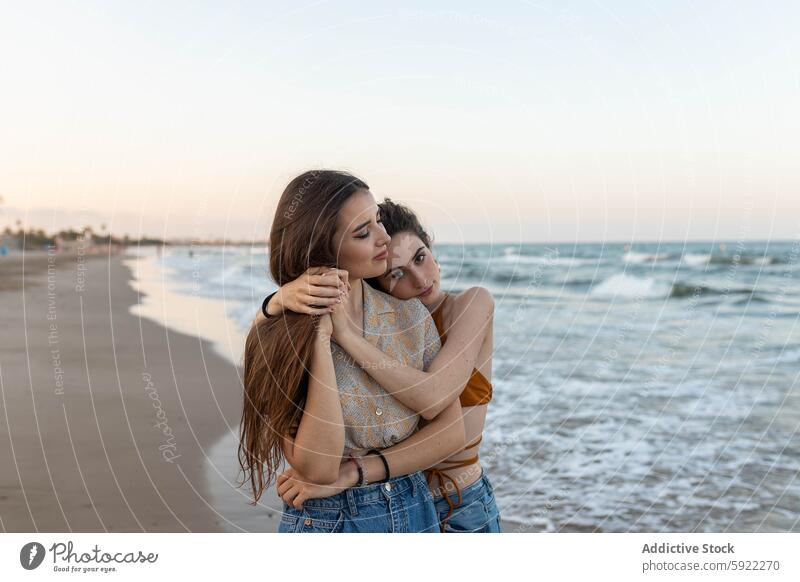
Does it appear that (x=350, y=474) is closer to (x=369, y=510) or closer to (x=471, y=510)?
(x=369, y=510)

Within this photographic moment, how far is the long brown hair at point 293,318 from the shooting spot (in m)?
2.71

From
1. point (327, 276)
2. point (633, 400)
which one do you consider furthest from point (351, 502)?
point (633, 400)

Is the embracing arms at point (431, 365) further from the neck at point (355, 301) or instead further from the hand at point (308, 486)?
the hand at point (308, 486)

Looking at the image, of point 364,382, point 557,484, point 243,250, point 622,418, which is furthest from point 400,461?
point 243,250

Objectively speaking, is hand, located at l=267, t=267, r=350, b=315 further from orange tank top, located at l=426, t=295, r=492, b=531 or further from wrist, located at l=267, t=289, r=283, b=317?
orange tank top, located at l=426, t=295, r=492, b=531

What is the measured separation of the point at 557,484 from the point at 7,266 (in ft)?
73.3

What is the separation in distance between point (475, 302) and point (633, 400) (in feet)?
23.4

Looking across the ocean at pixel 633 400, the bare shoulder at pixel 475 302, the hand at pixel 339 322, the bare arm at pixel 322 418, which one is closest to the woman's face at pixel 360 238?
the hand at pixel 339 322

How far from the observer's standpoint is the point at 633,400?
31.8 ft

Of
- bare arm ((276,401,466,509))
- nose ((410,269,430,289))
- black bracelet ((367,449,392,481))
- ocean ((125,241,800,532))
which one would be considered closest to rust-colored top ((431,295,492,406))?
nose ((410,269,430,289))

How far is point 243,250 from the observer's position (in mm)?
31844

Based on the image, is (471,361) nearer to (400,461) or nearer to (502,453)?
(400,461)

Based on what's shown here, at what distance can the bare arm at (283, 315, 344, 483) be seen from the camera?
2.67 metres

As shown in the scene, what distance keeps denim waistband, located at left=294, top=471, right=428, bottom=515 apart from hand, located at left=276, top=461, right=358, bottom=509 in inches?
1.3
